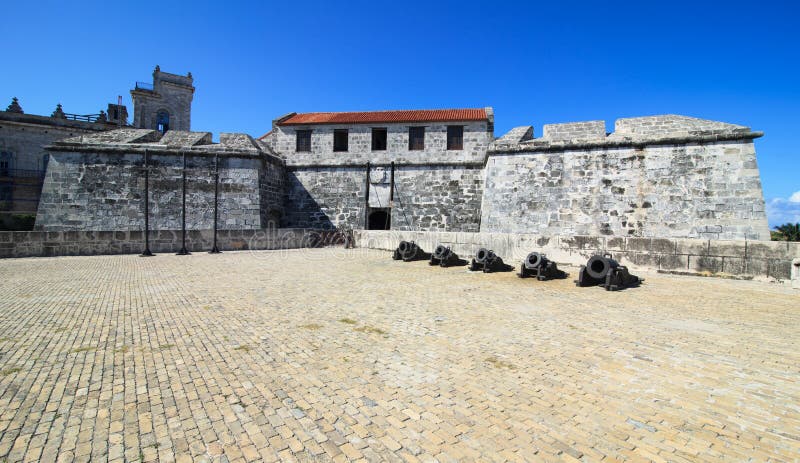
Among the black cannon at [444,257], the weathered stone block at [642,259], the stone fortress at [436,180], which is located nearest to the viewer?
the weathered stone block at [642,259]

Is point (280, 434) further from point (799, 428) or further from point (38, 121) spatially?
point (38, 121)

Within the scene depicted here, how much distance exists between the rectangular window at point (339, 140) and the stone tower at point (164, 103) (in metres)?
27.4

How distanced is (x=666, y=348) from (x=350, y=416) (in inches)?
139

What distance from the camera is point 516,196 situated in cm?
1538

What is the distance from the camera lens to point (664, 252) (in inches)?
341

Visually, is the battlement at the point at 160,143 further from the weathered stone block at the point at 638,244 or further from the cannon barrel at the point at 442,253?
the weathered stone block at the point at 638,244

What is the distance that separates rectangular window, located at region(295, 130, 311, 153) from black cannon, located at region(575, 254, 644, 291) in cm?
1735

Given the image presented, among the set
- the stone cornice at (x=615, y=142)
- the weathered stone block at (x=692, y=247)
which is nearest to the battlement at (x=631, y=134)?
the stone cornice at (x=615, y=142)

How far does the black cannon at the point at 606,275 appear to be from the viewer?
7250 millimetres

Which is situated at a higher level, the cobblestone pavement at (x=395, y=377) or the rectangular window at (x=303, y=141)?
the rectangular window at (x=303, y=141)

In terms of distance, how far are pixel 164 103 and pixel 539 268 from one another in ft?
143

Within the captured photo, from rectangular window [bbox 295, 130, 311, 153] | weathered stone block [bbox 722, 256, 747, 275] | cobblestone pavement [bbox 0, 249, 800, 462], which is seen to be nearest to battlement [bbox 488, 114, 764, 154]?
weathered stone block [bbox 722, 256, 747, 275]

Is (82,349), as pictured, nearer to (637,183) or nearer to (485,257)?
(485,257)

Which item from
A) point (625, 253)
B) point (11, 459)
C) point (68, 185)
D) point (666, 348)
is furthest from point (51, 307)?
point (68, 185)
